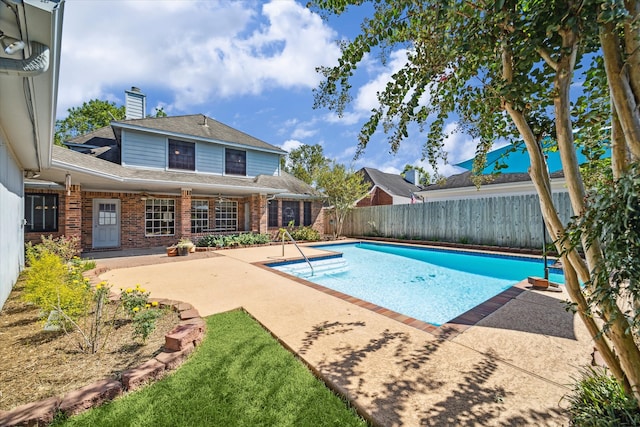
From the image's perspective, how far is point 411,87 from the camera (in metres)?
2.85

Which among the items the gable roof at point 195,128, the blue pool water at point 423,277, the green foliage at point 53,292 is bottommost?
the blue pool water at point 423,277

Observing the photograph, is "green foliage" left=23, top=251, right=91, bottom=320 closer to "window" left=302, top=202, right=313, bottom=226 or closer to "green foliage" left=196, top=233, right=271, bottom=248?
"green foliage" left=196, top=233, right=271, bottom=248

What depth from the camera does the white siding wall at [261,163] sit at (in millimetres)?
16641

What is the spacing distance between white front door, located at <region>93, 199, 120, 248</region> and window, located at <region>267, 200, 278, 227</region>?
25.2ft

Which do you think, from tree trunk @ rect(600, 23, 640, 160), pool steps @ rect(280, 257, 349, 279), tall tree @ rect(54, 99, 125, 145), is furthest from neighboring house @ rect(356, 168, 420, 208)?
tall tree @ rect(54, 99, 125, 145)

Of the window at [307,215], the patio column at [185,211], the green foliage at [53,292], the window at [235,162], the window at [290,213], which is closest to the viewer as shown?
the green foliage at [53,292]

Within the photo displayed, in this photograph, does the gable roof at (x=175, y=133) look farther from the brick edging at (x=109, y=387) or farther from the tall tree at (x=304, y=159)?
the tall tree at (x=304, y=159)

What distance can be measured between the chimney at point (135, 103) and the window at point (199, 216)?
6.86 meters

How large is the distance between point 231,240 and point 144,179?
467cm

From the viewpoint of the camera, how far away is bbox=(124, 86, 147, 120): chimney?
15791 millimetres

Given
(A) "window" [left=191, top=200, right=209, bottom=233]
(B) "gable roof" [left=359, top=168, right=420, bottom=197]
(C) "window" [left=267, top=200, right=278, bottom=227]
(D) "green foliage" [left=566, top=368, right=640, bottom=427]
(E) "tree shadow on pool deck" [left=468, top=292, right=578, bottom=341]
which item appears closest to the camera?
(D) "green foliage" [left=566, top=368, right=640, bottom=427]

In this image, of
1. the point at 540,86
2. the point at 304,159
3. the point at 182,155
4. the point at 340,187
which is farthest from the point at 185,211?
the point at 304,159

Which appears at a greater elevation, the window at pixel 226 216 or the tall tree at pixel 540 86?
the tall tree at pixel 540 86

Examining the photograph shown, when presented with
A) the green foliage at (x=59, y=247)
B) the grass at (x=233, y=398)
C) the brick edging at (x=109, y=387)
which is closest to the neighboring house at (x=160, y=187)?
the green foliage at (x=59, y=247)
